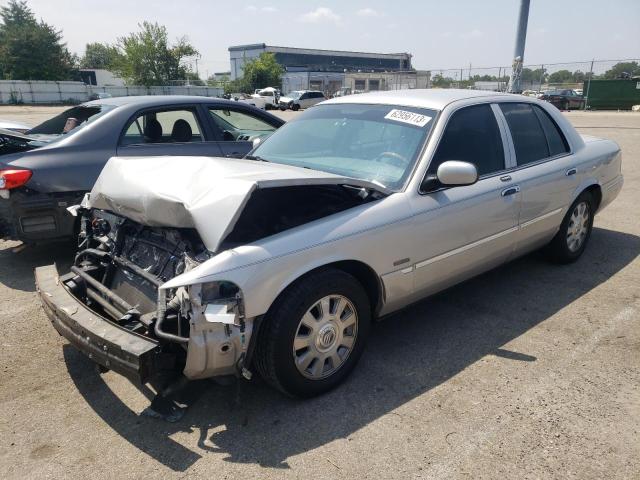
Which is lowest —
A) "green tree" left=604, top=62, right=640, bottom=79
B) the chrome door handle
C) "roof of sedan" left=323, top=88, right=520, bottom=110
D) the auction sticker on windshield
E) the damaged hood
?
the chrome door handle

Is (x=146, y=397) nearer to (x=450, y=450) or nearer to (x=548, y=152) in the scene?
(x=450, y=450)

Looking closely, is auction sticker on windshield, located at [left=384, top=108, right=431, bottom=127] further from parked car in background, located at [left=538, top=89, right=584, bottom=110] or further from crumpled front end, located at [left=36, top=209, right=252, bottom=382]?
parked car in background, located at [left=538, top=89, right=584, bottom=110]

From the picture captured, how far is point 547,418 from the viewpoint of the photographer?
282 cm

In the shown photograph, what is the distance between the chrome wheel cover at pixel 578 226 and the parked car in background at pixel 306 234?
0.44 meters

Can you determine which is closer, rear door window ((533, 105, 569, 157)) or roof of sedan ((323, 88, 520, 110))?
roof of sedan ((323, 88, 520, 110))

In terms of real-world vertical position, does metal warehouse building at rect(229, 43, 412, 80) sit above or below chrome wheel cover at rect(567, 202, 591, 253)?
above

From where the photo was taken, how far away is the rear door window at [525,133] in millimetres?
4223

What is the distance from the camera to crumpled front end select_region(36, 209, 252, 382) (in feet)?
8.14

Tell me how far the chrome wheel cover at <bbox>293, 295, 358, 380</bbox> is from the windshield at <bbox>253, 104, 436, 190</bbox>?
0.91m

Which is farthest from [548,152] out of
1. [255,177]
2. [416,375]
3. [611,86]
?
[611,86]

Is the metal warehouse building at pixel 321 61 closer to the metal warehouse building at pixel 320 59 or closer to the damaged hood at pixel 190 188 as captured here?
the metal warehouse building at pixel 320 59

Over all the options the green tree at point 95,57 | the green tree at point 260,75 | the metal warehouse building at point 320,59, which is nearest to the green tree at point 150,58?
the green tree at point 260,75

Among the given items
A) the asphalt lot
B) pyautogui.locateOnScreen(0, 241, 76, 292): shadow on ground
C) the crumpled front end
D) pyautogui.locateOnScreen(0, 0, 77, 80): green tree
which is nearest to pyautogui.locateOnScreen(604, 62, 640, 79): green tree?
the asphalt lot

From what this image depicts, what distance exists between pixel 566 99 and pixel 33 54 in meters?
57.5
